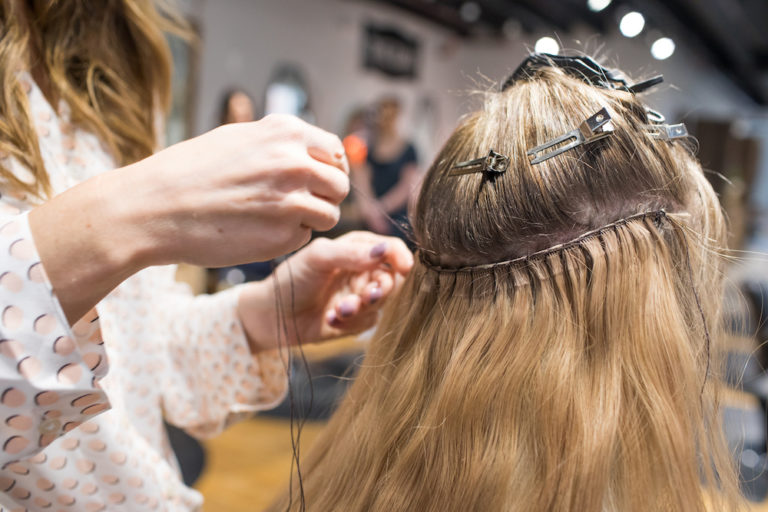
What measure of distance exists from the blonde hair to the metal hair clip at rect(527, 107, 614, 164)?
0.53m

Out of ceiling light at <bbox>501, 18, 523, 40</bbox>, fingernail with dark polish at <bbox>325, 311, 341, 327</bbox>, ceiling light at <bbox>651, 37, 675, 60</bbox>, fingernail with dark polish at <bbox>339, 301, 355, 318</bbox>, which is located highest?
ceiling light at <bbox>501, 18, 523, 40</bbox>

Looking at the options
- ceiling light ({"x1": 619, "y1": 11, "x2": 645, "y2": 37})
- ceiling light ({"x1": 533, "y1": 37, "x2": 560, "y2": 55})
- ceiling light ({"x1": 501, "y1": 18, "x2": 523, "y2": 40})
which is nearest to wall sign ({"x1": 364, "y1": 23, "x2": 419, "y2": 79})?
ceiling light ({"x1": 501, "y1": 18, "x2": 523, "y2": 40})

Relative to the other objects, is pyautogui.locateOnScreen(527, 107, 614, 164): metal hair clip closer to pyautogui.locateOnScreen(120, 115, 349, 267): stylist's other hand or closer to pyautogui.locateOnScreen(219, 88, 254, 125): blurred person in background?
pyautogui.locateOnScreen(120, 115, 349, 267): stylist's other hand

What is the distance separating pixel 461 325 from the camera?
0.67m

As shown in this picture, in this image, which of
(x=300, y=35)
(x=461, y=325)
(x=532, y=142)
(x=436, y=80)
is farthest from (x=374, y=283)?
(x=436, y=80)

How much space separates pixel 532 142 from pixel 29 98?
1.90 ft

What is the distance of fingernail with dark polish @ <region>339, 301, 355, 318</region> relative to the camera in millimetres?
824

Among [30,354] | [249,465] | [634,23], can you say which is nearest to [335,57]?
[249,465]

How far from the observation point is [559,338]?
2.03ft

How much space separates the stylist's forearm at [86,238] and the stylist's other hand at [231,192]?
1 cm

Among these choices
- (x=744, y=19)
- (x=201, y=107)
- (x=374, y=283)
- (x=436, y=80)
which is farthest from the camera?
(x=436, y=80)

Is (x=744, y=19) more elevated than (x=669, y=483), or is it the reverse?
(x=744, y=19)

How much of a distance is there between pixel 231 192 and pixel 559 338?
14.7 inches

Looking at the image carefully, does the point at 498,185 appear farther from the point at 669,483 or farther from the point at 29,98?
the point at 29,98
